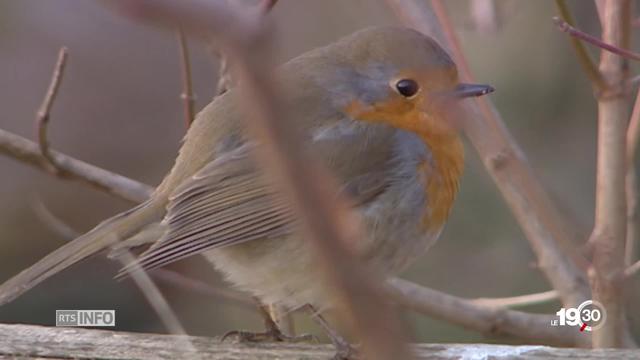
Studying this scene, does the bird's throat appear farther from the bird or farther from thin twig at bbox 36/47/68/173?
thin twig at bbox 36/47/68/173

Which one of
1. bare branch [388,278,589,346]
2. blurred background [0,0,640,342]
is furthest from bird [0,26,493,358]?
blurred background [0,0,640,342]

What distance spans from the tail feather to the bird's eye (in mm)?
647

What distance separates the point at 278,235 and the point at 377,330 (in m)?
1.92

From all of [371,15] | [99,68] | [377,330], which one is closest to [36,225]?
[99,68]

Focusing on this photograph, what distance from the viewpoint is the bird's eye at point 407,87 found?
2.58 meters

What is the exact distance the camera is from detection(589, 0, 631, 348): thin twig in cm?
223

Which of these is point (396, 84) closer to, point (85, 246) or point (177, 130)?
point (85, 246)

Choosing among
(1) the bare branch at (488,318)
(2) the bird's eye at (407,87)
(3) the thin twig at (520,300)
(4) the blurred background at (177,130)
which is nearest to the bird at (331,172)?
(2) the bird's eye at (407,87)

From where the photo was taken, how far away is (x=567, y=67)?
5180 millimetres

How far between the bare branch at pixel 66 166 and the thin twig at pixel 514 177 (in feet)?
2.77

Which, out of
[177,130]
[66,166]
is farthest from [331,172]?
[177,130]

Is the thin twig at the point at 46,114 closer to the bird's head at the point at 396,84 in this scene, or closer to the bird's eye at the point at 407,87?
the bird's head at the point at 396,84

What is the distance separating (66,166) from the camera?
8.59ft

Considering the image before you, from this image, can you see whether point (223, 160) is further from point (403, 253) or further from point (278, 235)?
point (403, 253)
